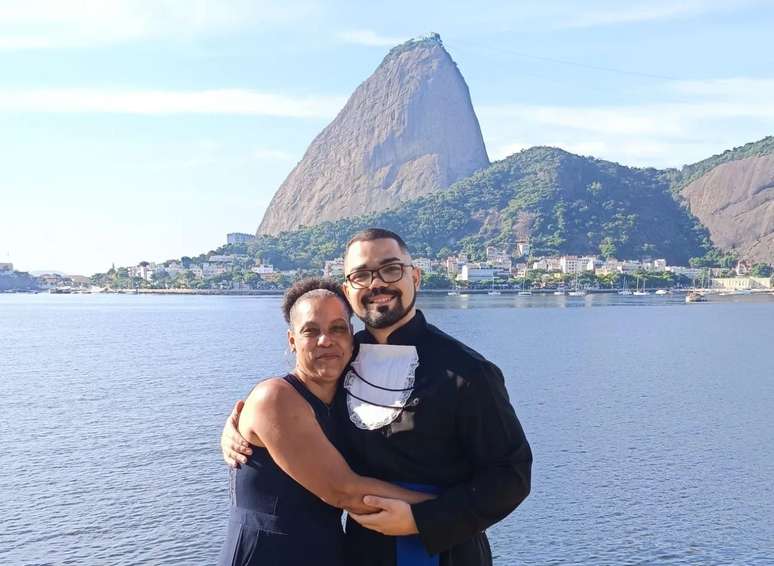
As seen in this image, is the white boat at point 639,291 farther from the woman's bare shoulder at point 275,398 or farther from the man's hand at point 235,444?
the woman's bare shoulder at point 275,398

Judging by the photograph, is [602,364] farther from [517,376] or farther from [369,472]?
[369,472]

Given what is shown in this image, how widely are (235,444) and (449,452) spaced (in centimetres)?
64

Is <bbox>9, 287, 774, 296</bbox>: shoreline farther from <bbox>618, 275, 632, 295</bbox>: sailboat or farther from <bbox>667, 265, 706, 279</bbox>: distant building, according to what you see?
<bbox>667, 265, 706, 279</bbox>: distant building

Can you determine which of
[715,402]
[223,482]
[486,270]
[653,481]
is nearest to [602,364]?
[715,402]

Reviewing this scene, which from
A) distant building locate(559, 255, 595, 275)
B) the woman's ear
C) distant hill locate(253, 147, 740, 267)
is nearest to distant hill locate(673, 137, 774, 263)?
distant hill locate(253, 147, 740, 267)

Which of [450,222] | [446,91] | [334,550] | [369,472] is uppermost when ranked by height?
[446,91]

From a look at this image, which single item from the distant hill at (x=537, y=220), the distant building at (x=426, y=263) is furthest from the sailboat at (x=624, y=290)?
the distant building at (x=426, y=263)

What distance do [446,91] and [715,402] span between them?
567ft

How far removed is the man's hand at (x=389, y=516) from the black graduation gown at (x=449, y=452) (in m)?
0.03

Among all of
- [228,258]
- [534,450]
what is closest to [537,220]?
[228,258]

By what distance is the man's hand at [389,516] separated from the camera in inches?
100

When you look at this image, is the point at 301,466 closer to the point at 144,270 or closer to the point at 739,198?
the point at 144,270

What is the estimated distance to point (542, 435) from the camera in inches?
755

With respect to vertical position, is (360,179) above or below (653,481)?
above
